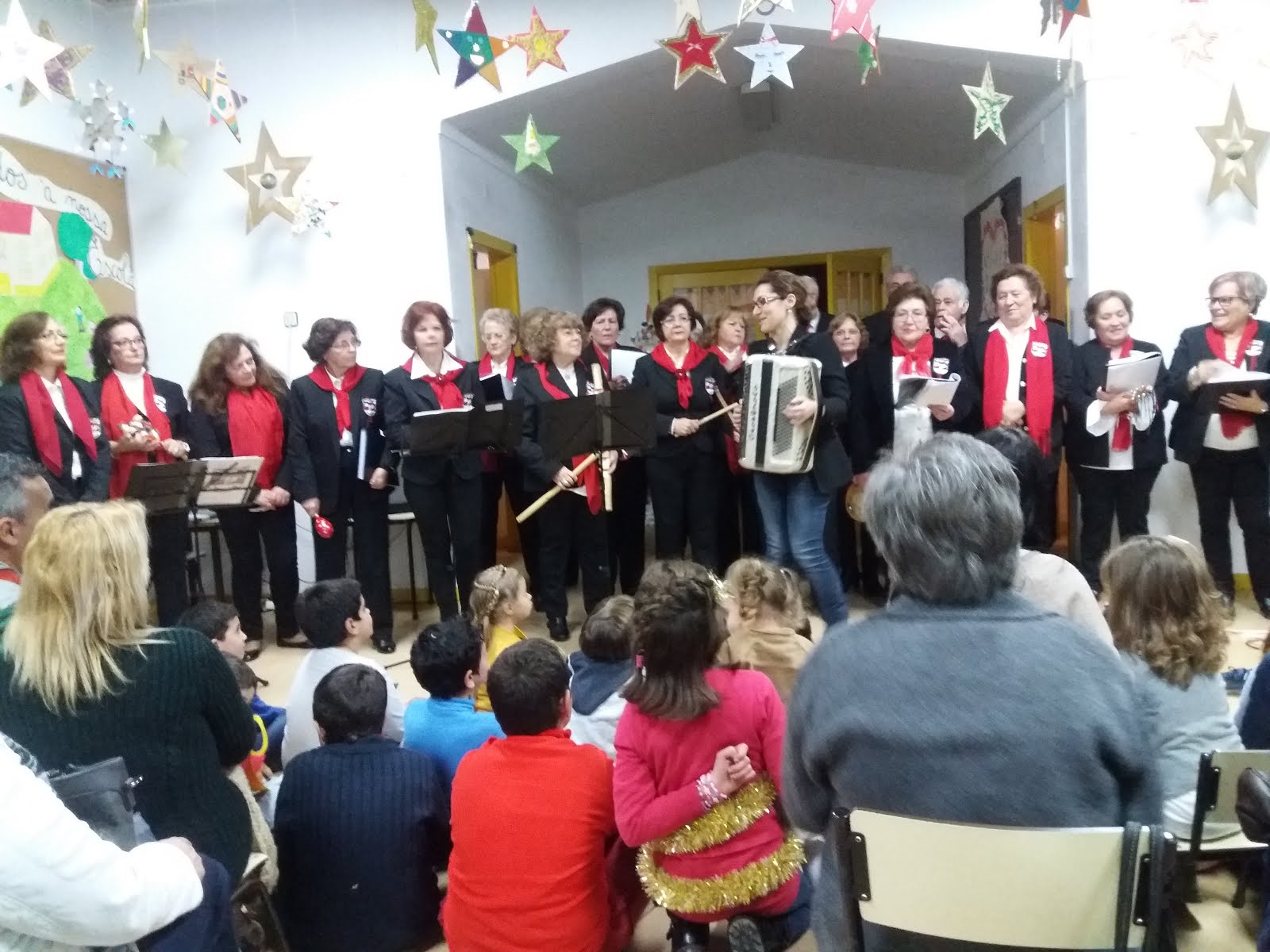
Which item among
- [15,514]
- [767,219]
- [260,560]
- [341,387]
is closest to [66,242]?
[341,387]

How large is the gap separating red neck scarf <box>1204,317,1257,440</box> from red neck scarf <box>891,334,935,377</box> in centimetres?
116

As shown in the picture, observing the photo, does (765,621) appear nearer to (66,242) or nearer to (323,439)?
(323,439)

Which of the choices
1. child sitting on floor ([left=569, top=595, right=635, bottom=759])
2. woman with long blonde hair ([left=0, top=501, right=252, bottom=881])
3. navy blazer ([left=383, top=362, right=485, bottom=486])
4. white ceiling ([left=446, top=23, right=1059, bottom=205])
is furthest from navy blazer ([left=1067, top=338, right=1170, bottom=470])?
woman with long blonde hair ([left=0, top=501, right=252, bottom=881])

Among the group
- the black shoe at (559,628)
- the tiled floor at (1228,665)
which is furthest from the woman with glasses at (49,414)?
the black shoe at (559,628)

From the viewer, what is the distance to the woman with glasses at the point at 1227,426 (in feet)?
13.4

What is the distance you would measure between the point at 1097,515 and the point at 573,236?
200 inches

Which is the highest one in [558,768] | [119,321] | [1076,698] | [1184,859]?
[119,321]

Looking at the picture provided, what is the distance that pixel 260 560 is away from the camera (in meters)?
4.51

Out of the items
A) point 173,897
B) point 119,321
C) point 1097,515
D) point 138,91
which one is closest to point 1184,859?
point 173,897

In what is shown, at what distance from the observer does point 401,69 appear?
199 inches

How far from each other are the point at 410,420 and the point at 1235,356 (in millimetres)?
3438

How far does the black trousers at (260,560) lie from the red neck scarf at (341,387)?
1.65 feet

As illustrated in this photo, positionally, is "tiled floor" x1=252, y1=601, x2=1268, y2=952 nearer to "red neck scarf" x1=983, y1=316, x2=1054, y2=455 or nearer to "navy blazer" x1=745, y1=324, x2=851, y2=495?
"navy blazer" x1=745, y1=324, x2=851, y2=495

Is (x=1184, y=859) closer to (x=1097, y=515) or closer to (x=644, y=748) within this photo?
(x=644, y=748)
